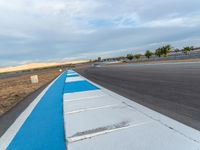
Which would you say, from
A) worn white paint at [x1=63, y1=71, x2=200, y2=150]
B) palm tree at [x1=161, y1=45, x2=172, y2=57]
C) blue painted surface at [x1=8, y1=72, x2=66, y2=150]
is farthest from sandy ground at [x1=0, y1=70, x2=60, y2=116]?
palm tree at [x1=161, y1=45, x2=172, y2=57]

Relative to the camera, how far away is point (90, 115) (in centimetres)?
541

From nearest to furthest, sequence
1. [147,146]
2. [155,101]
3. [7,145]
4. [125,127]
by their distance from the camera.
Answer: [147,146] < [7,145] < [125,127] < [155,101]

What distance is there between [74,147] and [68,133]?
718 millimetres

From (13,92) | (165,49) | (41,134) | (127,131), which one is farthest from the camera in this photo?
(165,49)

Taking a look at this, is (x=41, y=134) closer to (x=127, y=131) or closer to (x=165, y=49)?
(x=127, y=131)

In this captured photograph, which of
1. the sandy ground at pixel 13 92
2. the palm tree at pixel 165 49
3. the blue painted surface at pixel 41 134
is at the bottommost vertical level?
the sandy ground at pixel 13 92

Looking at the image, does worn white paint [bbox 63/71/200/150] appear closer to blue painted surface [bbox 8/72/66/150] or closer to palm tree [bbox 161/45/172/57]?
blue painted surface [bbox 8/72/66/150]

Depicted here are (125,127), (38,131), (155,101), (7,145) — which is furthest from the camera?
(155,101)

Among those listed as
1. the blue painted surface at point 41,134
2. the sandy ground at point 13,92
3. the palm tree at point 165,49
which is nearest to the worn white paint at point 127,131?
the blue painted surface at point 41,134

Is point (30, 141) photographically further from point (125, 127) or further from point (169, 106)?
point (169, 106)

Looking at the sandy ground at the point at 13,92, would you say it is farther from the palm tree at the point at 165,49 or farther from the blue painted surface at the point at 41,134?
the palm tree at the point at 165,49

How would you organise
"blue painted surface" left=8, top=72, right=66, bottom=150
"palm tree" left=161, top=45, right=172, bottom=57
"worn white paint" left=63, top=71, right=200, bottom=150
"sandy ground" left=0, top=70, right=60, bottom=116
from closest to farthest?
"worn white paint" left=63, top=71, right=200, bottom=150
"blue painted surface" left=8, top=72, right=66, bottom=150
"sandy ground" left=0, top=70, right=60, bottom=116
"palm tree" left=161, top=45, right=172, bottom=57

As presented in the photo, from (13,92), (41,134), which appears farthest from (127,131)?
(13,92)

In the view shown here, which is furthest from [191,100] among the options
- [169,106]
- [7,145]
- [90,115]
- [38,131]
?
[7,145]
